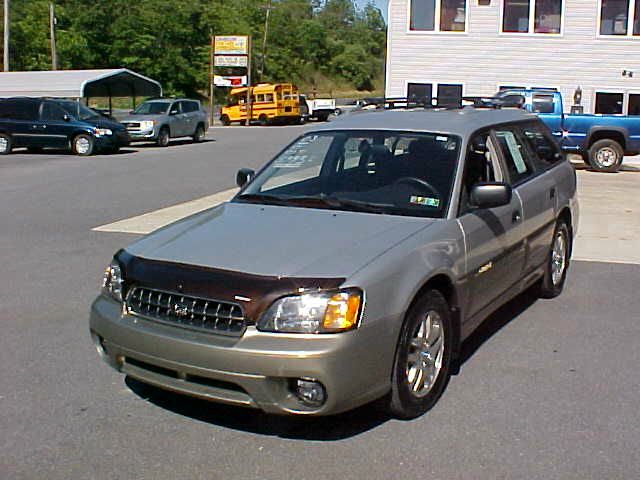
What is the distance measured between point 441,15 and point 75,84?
530 inches

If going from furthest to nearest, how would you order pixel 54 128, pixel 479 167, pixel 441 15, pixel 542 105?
pixel 441 15, pixel 54 128, pixel 542 105, pixel 479 167

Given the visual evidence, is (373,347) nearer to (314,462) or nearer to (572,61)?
(314,462)

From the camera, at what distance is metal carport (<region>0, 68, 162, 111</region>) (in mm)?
31969

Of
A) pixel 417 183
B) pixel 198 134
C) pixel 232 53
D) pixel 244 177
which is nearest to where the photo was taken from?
pixel 417 183

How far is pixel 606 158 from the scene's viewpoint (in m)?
20.0

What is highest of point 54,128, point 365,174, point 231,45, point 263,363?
point 231,45

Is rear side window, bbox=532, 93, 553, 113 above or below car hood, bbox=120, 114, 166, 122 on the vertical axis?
above

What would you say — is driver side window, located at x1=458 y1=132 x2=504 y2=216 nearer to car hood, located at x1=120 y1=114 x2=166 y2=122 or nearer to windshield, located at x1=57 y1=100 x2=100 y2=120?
windshield, located at x1=57 y1=100 x2=100 y2=120

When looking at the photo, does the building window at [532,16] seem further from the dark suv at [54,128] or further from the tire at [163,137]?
the dark suv at [54,128]

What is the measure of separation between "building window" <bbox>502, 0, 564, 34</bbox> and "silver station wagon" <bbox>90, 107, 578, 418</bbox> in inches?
976

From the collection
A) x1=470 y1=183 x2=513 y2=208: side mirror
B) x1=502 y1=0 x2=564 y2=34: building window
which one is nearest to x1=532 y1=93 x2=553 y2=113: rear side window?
x1=502 y1=0 x2=564 y2=34: building window

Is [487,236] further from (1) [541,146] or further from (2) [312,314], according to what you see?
(1) [541,146]

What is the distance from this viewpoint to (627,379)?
5.48 metres

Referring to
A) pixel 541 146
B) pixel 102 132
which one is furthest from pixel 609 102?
pixel 541 146
